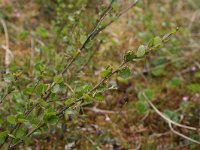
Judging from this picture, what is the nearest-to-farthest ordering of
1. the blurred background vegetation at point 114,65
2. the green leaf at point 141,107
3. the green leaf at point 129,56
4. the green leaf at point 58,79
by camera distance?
the green leaf at point 129,56 < the green leaf at point 58,79 < the blurred background vegetation at point 114,65 < the green leaf at point 141,107

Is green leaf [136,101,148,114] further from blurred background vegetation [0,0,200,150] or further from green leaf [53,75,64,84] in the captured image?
green leaf [53,75,64,84]

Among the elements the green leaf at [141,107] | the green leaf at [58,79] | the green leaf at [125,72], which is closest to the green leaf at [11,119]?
the green leaf at [58,79]

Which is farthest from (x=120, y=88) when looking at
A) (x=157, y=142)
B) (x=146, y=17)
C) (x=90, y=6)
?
(x=90, y=6)

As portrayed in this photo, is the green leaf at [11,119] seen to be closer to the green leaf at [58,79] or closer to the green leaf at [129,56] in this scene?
the green leaf at [58,79]

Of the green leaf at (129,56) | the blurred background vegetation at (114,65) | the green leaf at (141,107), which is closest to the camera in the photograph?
the green leaf at (129,56)

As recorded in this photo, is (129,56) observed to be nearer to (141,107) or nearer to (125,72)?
(125,72)

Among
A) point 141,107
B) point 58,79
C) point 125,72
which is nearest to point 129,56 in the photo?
point 125,72

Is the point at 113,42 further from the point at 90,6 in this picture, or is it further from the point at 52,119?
the point at 52,119

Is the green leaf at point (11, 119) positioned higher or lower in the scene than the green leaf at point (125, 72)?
lower
